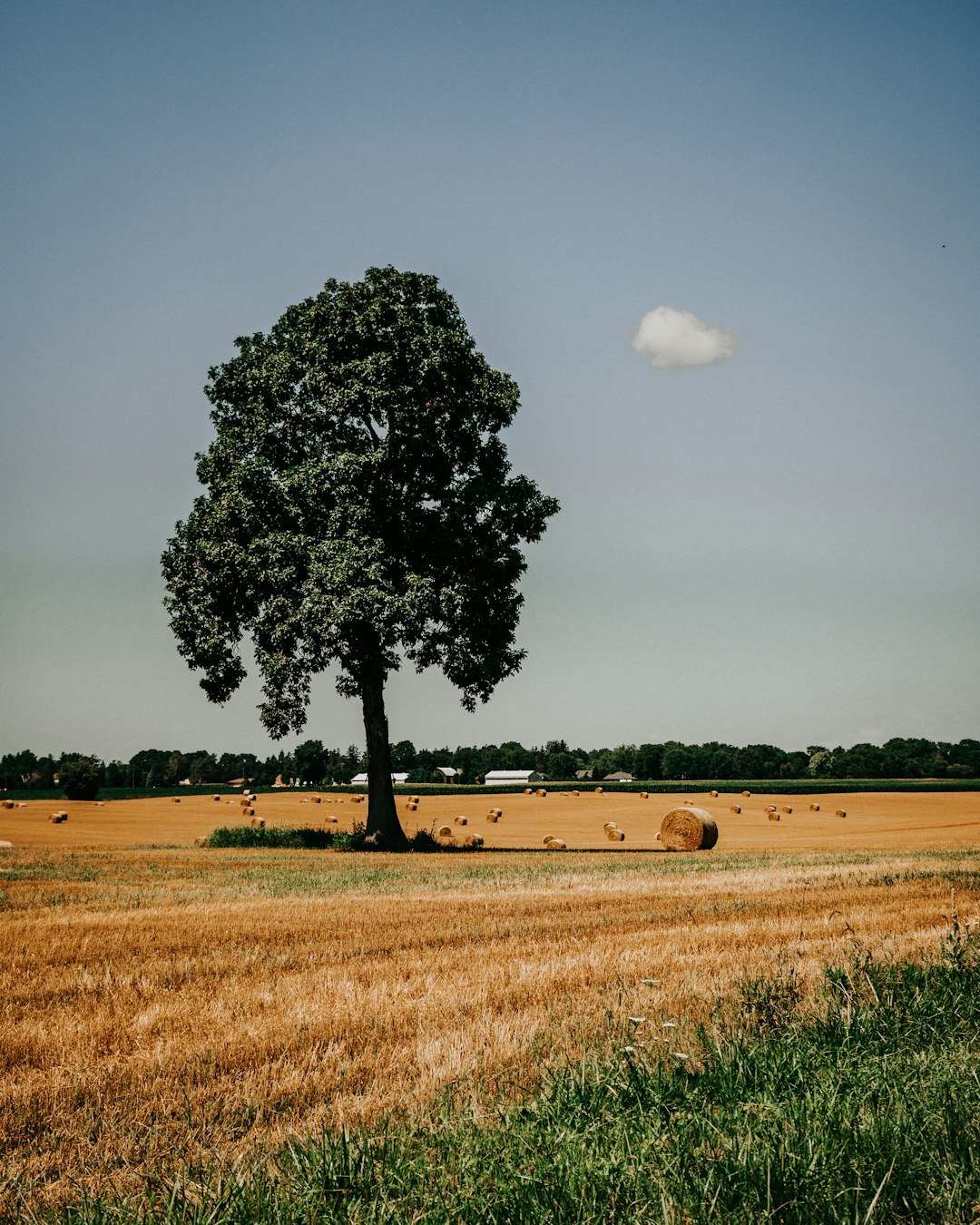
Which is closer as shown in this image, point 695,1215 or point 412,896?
point 695,1215

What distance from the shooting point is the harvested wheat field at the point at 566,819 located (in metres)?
33.9

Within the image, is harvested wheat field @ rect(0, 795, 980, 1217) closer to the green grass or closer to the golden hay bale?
the green grass

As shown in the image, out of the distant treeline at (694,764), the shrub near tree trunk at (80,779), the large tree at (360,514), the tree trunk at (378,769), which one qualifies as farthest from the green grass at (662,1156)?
the distant treeline at (694,764)

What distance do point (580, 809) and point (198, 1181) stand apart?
2156 inches

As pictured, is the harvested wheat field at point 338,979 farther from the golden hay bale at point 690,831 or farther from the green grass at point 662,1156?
the golden hay bale at point 690,831

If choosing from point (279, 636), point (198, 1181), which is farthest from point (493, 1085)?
point (279, 636)

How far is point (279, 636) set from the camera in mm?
24016

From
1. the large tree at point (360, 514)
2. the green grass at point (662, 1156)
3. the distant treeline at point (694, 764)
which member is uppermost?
the large tree at point (360, 514)

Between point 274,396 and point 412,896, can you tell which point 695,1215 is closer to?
point 412,896

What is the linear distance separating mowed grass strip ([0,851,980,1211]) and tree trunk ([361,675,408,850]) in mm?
12093

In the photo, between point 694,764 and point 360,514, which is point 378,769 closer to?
point 360,514

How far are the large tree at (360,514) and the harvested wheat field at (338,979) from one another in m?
8.63

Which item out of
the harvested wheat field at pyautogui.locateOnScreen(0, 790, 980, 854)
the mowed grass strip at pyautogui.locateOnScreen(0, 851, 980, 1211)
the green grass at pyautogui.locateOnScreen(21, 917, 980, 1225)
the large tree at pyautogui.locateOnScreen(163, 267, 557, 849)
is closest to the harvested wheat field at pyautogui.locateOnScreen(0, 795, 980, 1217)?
the mowed grass strip at pyautogui.locateOnScreen(0, 851, 980, 1211)

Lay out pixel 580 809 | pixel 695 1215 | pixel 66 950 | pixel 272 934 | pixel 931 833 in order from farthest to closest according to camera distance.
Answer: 1. pixel 580 809
2. pixel 931 833
3. pixel 272 934
4. pixel 66 950
5. pixel 695 1215
